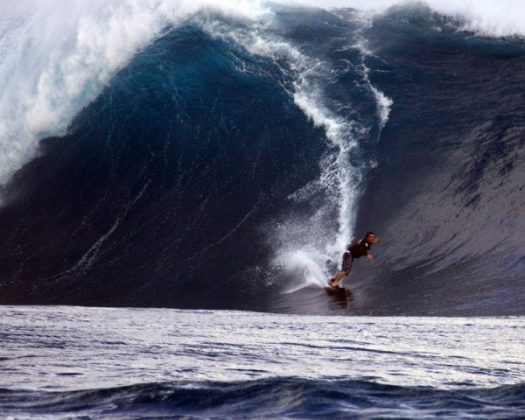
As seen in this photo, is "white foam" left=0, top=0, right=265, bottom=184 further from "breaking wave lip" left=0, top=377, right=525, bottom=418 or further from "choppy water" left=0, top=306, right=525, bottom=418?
"breaking wave lip" left=0, top=377, right=525, bottom=418

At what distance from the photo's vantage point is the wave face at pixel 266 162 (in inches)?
482

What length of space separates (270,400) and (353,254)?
768 centimetres

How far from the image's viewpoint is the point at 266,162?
15.1 meters

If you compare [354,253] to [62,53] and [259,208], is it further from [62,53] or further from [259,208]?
[62,53]

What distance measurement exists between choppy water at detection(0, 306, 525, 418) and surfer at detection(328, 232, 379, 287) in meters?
3.29

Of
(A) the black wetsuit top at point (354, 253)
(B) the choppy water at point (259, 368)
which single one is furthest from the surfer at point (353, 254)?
(B) the choppy water at point (259, 368)

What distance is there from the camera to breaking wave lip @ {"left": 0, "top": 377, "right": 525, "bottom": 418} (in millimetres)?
4152

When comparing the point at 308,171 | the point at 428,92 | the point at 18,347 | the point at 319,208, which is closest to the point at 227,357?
the point at 18,347

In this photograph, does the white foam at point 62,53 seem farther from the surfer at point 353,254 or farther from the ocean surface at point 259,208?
the surfer at point 353,254

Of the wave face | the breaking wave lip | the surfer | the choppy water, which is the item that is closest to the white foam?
the wave face

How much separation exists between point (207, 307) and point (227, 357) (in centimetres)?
576

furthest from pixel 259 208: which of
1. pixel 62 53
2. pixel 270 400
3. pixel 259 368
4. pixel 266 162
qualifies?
pixel 270 400

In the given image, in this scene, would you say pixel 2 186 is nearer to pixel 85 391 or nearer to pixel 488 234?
pixel 488 234

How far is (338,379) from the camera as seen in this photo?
15.9ft
